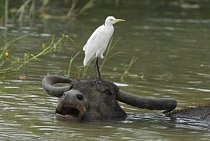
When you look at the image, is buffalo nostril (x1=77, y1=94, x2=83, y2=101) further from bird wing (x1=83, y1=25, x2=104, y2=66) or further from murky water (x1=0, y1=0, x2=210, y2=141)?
bird wing (x1=83, y1=25, x2=104, y2=66)

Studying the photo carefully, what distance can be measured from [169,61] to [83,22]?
717 centimetres

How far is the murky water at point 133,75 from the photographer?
9398mm

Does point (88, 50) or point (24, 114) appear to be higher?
point (88, 50)

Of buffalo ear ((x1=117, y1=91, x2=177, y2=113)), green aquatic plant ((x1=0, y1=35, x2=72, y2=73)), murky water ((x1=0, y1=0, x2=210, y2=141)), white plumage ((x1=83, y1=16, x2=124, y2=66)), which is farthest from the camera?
green aquatic plant ((x1=0, y1=35, x2=72, y2=73))

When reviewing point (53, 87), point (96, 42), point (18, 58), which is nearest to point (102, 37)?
point (96, 42)

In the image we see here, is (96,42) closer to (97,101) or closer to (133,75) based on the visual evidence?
(97,101)

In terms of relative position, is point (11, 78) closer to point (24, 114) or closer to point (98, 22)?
point (24, 114)

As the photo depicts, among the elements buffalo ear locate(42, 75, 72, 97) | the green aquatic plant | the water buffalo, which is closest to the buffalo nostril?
the water buffalo

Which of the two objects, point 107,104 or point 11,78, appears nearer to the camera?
point 107,104

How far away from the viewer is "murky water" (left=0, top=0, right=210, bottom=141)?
30.8ft

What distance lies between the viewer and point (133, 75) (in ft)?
46.6

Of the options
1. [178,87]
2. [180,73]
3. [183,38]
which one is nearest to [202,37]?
[183,38]

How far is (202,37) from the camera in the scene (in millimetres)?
20625

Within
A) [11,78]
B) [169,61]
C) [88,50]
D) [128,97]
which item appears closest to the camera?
[128,97]
